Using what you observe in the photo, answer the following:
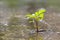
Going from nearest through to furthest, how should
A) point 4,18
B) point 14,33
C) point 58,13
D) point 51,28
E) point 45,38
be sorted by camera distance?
point 45,38
point 14,33
point 51,28
point 4,18
point 58,13

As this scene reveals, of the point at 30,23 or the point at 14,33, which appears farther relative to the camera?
the point at 30,23

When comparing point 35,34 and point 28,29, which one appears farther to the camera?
point 28,29

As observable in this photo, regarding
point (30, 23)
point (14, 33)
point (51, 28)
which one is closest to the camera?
point (14, 33)

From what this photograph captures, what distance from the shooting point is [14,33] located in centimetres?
223

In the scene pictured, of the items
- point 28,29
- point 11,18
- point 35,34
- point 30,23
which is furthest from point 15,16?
point 35,34

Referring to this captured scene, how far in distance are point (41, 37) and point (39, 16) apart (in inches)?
12.9

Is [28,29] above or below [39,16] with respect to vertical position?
below

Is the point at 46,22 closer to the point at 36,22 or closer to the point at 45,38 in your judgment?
the point at 36,22

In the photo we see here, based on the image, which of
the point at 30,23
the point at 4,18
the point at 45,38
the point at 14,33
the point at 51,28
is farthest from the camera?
the point at 4,18

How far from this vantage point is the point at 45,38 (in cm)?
206

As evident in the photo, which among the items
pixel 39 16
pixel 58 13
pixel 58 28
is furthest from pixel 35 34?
pixel 58 13

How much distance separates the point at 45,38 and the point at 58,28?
1.47 ft

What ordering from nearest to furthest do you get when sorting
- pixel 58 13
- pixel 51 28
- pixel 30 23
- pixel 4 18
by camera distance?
pixel 51 28 → pixel 30 23 → pixel 4 18 → pixel 58 13

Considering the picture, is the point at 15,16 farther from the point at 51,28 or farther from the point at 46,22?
the point at 51,28
